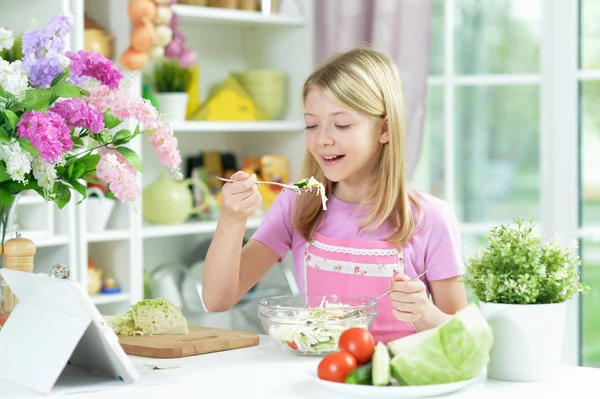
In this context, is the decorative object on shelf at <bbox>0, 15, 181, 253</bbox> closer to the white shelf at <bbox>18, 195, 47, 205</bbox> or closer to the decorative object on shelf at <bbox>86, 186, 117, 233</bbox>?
the white shelf at <bbox>18, 195, 47, 205</bbox>

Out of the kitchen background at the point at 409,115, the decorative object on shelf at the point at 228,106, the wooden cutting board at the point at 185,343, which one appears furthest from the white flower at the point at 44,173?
the decorative object on shelf at the point at 228,106

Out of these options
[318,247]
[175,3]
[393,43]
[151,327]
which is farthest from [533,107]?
[151,327]

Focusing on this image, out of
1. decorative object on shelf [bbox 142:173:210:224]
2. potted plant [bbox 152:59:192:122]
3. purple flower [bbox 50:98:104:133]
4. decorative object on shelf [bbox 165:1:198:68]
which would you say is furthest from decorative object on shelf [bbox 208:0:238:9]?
purple flower [bbox 50:98:104:133]

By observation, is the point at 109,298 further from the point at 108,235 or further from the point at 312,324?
the point at 312,324

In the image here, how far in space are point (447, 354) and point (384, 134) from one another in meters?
0.82

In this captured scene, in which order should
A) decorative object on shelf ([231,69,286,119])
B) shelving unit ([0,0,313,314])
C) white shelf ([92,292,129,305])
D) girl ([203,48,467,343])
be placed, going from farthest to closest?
decorative object on shelf ([231,69,286,119])
white shelf ([92,292,129,305])
shelving unit ([0,0,313,314])
girl ([203,48,467,343])

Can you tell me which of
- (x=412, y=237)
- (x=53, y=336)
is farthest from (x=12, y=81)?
(x=412, y=237)

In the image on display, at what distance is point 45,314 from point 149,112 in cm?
44

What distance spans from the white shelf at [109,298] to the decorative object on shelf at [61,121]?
5.04 feet

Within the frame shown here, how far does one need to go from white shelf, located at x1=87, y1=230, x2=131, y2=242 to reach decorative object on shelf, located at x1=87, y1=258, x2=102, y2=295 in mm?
107

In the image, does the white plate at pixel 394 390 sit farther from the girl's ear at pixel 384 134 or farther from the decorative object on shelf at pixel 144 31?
the decorative object on shelf at pixel 144 31

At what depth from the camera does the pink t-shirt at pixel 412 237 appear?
208 centimetres

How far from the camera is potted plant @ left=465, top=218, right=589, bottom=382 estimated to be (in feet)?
4.98

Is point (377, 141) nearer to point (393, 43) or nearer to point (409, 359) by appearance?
point (409, 359)
